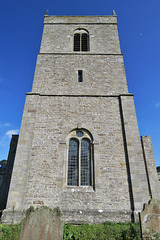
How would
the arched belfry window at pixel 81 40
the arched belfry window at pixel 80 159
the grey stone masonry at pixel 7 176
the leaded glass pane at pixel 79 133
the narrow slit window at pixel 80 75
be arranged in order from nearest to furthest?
the arched belfry window at pixel 80 159 < the leaded glass pane at pixel 79 133 < the grey stone masonry at pixel 7 176 < the narrow slit window at pixel 80 75 < the arched belfry window at pixel 81 40

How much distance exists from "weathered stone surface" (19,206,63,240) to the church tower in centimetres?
341

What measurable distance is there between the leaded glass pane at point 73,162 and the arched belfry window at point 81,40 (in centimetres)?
856

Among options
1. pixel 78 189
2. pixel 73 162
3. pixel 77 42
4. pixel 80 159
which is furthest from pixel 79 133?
pixel 77 42

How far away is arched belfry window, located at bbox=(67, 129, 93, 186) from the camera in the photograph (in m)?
8.41

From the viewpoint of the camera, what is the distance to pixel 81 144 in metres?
9.29

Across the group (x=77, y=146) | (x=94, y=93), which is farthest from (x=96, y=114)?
(x=77, y=146)

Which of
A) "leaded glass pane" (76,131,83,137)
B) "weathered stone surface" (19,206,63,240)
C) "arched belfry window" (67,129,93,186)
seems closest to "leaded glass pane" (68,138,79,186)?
"arched belfry window" (67,129,93,186)

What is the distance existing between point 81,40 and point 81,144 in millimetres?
9809

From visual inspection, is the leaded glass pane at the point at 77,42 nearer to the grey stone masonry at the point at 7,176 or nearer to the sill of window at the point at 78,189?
the grey stone masonry at the point at 7,176

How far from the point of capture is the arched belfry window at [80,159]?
27.6 feet

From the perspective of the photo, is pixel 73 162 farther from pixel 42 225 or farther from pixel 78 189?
pixel 42 225

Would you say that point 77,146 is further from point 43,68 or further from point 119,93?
point 43,68

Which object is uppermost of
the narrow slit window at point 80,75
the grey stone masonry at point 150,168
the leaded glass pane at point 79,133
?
the narrow slit window at point 80,75

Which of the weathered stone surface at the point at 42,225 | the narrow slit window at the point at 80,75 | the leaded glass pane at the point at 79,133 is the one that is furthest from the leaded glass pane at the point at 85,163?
the narrow slit window at the point at 80,75
